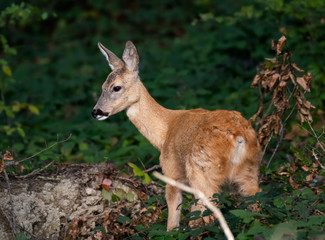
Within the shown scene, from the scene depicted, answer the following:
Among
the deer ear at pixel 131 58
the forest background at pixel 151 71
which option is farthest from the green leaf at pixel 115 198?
the deer ear at pixel 131 58

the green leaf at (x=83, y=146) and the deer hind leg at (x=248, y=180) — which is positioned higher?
the deer hind leg at (x=248, y=180)

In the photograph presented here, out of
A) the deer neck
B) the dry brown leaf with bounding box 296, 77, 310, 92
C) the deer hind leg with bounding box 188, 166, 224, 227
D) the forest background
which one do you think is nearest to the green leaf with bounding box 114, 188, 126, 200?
the deer neck

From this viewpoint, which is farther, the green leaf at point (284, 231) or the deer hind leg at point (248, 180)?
the deer hind leg at point (248, 180)

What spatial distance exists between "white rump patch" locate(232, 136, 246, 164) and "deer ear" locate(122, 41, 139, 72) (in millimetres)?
1959

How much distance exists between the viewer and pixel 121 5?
16109 mm

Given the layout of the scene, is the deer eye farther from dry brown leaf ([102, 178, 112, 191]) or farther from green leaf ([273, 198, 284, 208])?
green leaf ([273, 198, 284, 208])

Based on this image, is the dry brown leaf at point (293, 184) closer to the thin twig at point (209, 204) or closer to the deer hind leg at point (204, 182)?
the deer hind leg at point (204, 182)

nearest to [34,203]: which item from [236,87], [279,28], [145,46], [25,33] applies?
[236,87]

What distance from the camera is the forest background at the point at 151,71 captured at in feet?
21.6

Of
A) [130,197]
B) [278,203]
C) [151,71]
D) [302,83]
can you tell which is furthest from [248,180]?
[151,71]

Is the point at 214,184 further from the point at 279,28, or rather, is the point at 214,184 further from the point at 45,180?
the point at 279,28

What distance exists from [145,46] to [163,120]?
23.4 feet

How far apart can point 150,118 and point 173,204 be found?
3.73ft

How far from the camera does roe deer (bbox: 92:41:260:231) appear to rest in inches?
190
